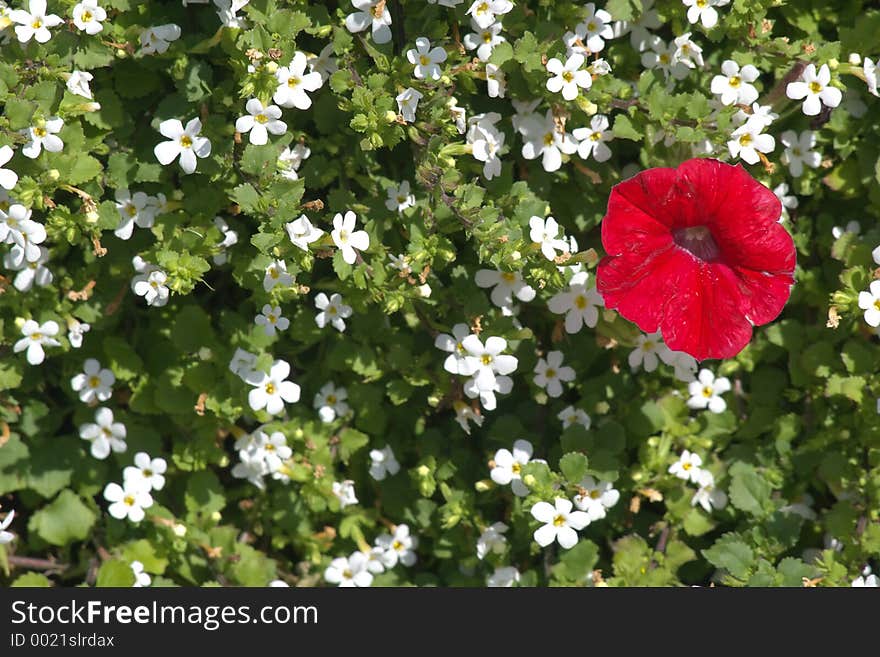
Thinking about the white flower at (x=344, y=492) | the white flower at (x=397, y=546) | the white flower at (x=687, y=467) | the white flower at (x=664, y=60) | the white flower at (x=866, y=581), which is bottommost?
the white flower at (x=866, y=581)

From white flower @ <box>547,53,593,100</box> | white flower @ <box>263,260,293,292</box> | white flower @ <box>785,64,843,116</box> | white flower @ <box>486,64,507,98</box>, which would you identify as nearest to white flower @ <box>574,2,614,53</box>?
white flower @ <box>547,53,593,100</box>

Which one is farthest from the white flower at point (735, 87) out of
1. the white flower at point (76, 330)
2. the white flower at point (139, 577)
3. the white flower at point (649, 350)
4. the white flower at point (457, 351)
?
the white flower at point (139, 577)

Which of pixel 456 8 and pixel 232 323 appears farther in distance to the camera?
pixel 232 323

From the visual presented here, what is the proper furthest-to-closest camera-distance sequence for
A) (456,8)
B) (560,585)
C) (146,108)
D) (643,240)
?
(560,585) < (146,108) < (456,8) < (643,240)

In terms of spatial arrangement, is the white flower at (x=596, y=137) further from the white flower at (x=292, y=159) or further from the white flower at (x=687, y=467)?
the white flower at (x=687, y=467)

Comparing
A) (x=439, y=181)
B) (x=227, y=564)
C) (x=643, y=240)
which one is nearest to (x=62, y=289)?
(x=227, y=564)

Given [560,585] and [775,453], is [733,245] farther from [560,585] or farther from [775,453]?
[560,585]

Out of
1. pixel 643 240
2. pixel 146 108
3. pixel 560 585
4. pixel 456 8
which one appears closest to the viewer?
pixel 643 240
